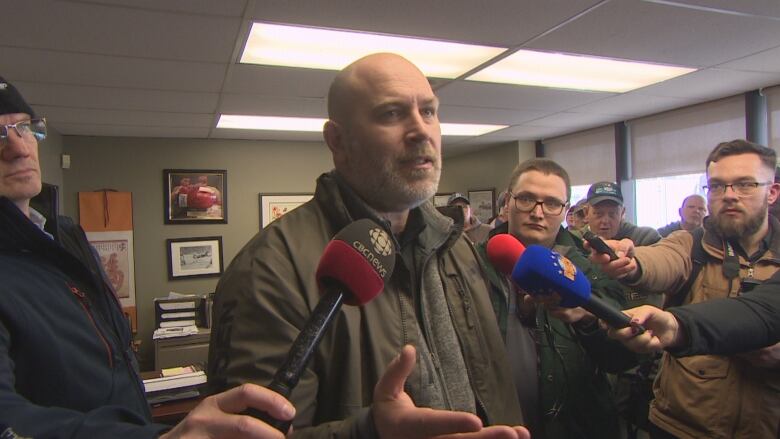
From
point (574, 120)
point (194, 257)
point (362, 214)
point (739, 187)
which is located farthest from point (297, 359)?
point (194, 257)

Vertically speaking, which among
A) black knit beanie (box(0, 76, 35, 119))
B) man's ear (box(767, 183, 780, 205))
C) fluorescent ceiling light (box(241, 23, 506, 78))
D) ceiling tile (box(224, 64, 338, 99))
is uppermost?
fluorescent ceiling light (box(241, 23, 506, 78))

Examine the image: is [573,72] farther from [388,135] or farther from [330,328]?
[330,328]

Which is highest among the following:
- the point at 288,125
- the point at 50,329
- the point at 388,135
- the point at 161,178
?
the point at 288,125

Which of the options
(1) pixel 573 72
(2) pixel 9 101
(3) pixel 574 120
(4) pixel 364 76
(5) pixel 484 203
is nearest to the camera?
(4) pixel 364 76

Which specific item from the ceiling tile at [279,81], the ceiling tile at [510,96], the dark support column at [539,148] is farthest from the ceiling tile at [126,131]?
the dark support column at [539,148]

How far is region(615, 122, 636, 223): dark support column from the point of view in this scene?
17.1ft

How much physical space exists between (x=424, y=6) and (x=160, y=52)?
4.79 feet

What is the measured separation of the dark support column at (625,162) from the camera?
17.1 feet

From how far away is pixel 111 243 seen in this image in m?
5.15

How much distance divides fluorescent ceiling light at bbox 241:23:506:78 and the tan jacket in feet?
5.50

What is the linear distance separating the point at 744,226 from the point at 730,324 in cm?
54

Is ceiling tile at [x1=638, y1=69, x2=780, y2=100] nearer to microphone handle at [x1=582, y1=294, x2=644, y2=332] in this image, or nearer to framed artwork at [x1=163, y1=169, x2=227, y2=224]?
microphone handle at [x1=582, y1=294, x2=644, y2=332]

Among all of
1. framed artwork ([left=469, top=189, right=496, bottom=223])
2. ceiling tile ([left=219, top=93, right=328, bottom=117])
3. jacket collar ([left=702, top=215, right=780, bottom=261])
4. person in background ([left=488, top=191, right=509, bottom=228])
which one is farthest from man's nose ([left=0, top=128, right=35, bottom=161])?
framed artwork ([left=469, top=189, right=496, bottom=223])

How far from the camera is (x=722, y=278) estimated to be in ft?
5.33
